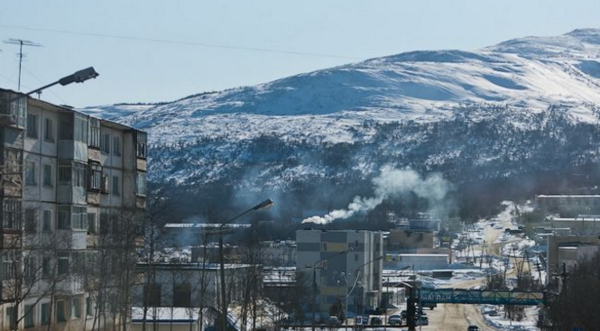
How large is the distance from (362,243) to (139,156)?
73175 mm

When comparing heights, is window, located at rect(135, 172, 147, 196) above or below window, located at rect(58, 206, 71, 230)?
above

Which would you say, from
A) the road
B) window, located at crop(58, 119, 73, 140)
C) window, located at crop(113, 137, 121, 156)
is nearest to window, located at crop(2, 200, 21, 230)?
window, located at crop(58, 119, 73, 140)

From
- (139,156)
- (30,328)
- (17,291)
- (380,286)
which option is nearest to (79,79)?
(17,291)

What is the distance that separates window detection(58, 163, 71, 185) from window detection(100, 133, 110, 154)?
15.9 ft

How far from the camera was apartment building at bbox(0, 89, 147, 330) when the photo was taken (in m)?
41.1

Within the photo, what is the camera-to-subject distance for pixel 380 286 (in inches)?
5221

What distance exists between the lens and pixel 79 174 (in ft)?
158

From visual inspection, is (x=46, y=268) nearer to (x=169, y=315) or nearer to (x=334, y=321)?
(x=169, y=315)

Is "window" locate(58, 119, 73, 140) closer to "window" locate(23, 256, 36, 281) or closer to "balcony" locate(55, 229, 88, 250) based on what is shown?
"balcony" locate(55, 229, 88, 250)

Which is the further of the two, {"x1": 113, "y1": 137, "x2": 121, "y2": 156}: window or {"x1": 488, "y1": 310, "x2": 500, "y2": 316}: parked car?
Result: {"x1": 488, "y1": 310, "x2": 500, "y2": 316}: parked car

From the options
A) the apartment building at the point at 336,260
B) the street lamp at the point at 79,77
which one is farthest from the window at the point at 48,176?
the apartment building at the point at 336,260

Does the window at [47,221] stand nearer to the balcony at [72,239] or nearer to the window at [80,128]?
the balcony at [72,239]

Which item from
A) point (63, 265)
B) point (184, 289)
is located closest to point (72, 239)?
point (63, 265)

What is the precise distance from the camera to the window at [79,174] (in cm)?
4750
